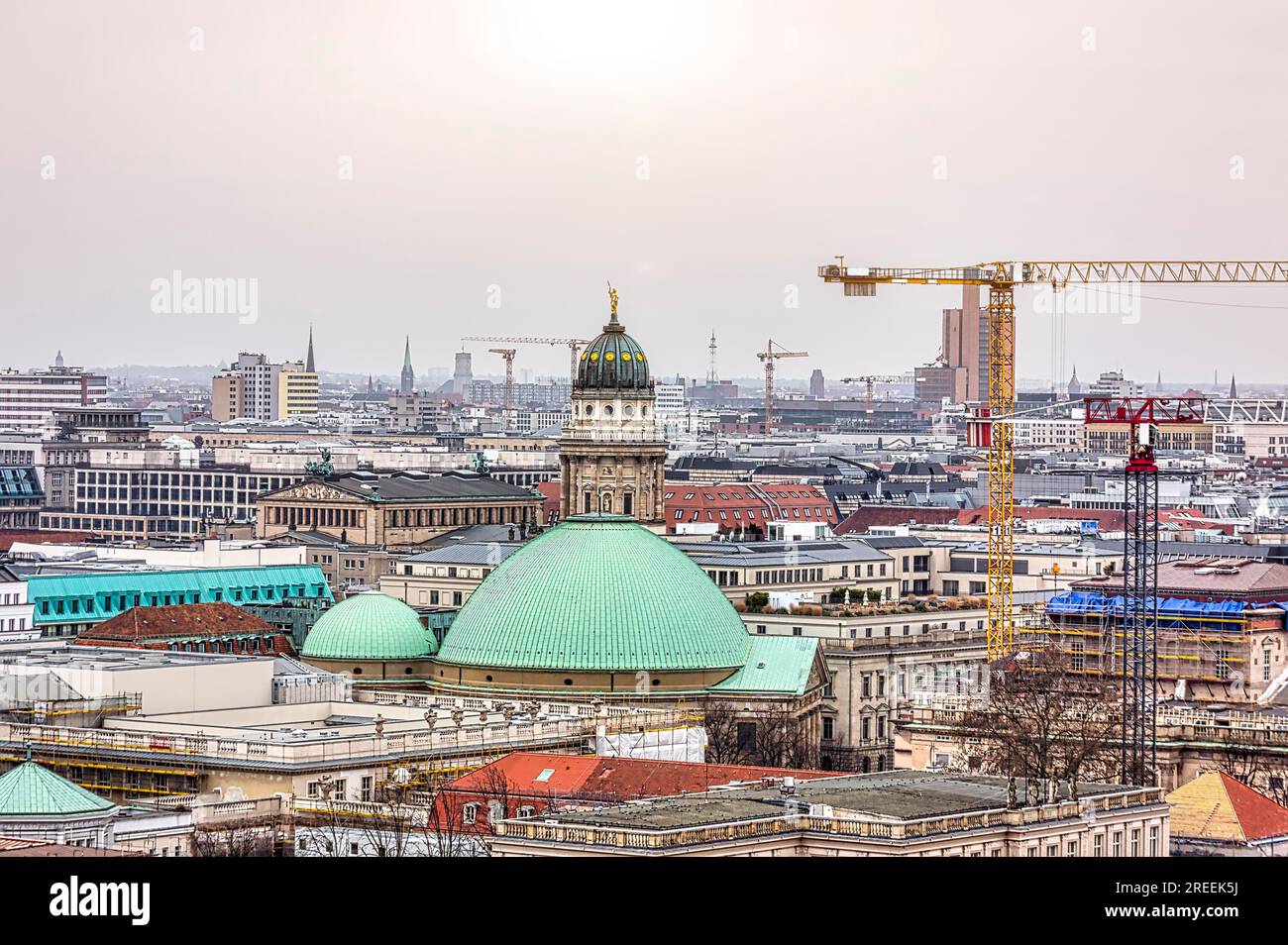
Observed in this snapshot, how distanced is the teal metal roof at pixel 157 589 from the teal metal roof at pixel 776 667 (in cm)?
1865

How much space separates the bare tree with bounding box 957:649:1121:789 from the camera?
56.0 metres

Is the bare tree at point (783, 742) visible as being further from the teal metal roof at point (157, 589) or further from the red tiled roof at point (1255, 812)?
the teal metal roof at point (157, 589)

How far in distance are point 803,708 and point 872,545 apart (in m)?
31.0

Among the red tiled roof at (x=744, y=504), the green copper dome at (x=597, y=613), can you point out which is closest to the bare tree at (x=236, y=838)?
the green copper dome at (x=597, y=613)

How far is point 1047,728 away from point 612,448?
1920 inches

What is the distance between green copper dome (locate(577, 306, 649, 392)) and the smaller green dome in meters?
62.9

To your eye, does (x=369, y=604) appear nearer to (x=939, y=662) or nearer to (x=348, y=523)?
(x=939, y=662)

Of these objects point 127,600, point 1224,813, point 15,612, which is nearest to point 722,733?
point 15,612

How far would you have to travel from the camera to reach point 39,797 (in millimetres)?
44594

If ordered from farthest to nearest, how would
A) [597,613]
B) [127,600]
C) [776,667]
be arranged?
[127,600], [776,667], [597,613]

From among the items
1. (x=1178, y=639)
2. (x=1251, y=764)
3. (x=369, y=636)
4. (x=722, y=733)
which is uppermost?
(x=369, y=636)

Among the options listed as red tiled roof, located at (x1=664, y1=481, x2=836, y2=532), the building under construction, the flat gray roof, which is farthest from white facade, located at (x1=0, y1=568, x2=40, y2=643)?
the flat gray roof

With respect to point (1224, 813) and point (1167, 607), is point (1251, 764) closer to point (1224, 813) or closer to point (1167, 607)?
point (1224, 813)

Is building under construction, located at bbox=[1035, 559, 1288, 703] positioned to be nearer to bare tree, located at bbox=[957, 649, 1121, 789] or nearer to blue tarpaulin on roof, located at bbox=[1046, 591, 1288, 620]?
blue tarpaulin on roof, located at bbox=[1046, 591, 1288, 620]
